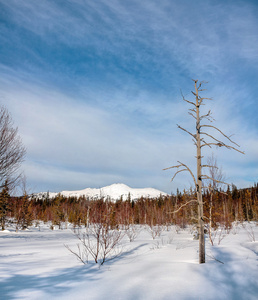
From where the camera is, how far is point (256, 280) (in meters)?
4.68

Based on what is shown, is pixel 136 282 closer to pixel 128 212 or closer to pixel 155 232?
pixel 155 232

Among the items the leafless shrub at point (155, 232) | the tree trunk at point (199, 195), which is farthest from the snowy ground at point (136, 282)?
the leafless shrub at point (155, 232)

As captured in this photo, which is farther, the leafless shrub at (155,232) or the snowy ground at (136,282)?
the leafless shrub at (155,232)

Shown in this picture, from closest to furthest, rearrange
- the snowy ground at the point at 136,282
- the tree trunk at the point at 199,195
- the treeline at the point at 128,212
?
1. the snowy ground at the point at 136,282
2. the tree trunk at the point at 199,195
3. the treeline at the point at 128,212

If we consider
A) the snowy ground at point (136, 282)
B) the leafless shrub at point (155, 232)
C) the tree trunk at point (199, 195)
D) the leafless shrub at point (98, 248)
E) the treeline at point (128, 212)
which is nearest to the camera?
the snowy ground at point (136, 282)

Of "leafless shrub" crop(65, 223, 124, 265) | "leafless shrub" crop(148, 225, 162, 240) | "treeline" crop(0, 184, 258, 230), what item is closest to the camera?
"leafless shrub" crop(65, 223, 124, 265)

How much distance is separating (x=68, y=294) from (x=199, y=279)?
261 cm

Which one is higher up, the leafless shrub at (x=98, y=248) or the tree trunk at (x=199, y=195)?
the tree trunk at (x=199, y=195)

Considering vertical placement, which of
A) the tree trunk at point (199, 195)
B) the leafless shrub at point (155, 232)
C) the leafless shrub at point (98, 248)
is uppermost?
the tree trunk at point (199, 195)

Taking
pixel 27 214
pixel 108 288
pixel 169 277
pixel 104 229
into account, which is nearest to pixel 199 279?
pixel 169 277

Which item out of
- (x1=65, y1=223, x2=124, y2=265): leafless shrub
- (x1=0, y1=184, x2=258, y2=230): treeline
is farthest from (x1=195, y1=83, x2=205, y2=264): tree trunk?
(x1=65, y1=223, x2=124, y2=265): leafless shrub

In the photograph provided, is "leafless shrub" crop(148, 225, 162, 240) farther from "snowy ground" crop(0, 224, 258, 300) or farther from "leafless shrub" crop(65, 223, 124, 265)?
"snowy ground" crop(0, 224, 258, 300)

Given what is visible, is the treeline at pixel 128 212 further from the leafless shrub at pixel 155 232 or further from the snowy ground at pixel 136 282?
the snowy ground at pixel 136 282

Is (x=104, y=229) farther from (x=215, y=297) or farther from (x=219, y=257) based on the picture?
(x=215, y=297)
